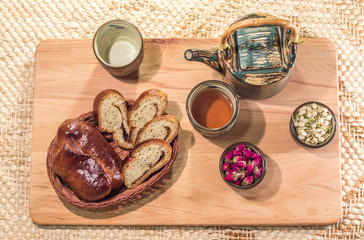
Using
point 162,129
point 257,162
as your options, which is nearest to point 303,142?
point 257,162

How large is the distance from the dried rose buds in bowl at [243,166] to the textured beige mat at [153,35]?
235 millimetres

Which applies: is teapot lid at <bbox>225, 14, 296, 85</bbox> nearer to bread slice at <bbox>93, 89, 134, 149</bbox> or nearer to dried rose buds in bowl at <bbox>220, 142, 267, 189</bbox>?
dried rose buds in bowl at <bbox>220, 142, 267, 189</bbox>

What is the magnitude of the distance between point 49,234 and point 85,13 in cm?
75

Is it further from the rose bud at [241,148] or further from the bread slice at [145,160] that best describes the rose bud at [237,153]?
the bread slice at [145,160]

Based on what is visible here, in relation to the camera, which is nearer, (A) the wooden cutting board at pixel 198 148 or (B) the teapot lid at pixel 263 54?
(B) the teapot lid at pixel 263 54

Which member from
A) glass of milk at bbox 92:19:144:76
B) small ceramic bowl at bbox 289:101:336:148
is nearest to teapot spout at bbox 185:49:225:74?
glass of milk at bbox 92:19:144:76

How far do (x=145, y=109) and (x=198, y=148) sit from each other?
0.64 ft

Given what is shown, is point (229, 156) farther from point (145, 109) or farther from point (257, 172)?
point (145, 109)

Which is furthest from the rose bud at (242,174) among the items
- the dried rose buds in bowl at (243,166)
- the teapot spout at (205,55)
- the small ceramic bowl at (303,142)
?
the teapot spout at (205,55)

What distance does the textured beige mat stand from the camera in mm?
1125

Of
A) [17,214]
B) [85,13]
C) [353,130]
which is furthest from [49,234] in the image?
[353,130]

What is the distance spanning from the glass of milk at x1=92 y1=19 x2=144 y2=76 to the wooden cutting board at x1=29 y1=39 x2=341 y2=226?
1.9 inches

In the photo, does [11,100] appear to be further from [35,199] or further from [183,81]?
[183,81]

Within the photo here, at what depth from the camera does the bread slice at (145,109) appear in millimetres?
1001
